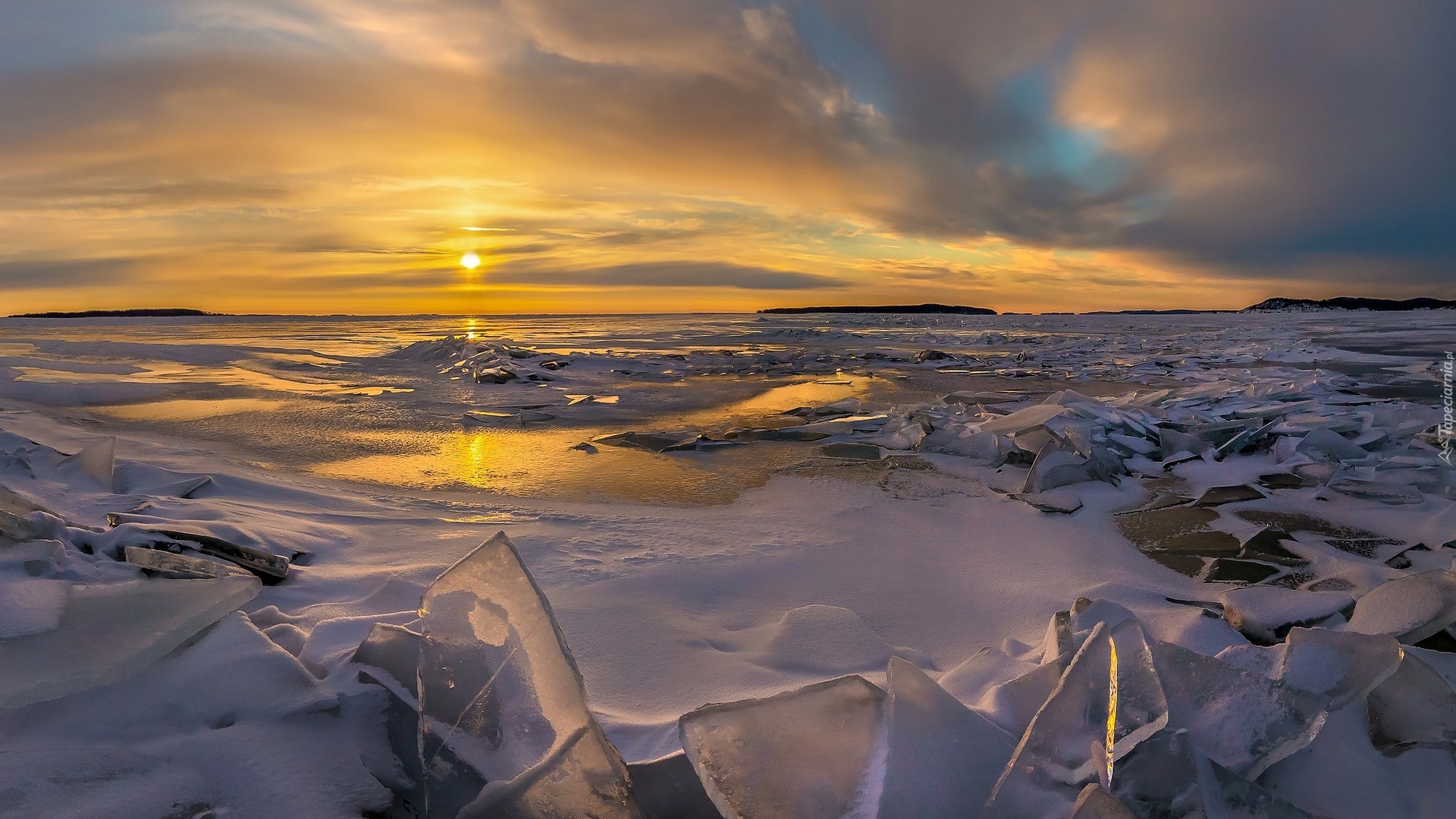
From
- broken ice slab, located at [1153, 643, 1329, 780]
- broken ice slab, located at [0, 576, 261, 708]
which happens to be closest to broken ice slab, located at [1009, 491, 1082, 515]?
broken ice slab, located at [1153, 643, 1329, 780]

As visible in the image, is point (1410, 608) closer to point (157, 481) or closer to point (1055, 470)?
point (1055, 470)

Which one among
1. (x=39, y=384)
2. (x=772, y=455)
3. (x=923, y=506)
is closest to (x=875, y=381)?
(x=772, y=455)

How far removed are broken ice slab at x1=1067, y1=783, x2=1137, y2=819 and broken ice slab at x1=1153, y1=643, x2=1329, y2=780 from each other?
0.28m

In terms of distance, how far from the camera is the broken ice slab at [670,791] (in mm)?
1043

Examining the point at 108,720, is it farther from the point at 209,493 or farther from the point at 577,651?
the point at 209,493

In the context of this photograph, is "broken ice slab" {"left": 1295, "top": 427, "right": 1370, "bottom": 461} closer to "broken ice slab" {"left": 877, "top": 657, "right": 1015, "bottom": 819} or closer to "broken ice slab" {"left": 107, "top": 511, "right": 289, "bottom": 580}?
"broken ice slab" {"left": 877, "top": 657, "right": 1015, "bottom": 819}

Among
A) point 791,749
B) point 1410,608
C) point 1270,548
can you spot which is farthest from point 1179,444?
point 791,749

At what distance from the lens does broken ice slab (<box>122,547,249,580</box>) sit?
1.68 meters

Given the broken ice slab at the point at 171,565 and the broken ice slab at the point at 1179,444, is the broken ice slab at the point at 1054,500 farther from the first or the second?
the broken ice slab at the point at 171,565

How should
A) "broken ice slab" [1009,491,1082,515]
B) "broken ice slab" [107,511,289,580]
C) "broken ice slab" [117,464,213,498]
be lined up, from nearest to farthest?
"broken ice slab" [107,511,289,580] → "broken ice slab" [117,464,213,498] → "broken ice slab" [1009,491,1082,515]

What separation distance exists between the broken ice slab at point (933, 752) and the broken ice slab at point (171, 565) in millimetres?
1581

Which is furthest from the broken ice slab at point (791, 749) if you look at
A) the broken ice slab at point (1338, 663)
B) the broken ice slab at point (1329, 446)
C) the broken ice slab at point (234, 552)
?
the broken ice slab at point (1329, 446)

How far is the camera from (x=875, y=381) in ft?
28.4

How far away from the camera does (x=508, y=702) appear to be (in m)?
1.11
